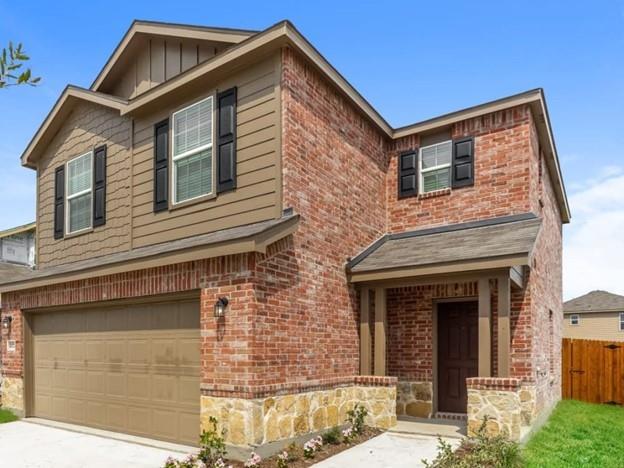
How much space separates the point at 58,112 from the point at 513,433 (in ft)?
37.3

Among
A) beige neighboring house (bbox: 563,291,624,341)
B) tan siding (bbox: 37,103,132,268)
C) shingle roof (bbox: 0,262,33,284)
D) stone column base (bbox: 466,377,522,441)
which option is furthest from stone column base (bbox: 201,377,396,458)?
beige neighboring house (bbox: 563,291,624,341)

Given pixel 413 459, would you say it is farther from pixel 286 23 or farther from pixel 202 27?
pixel 202 27

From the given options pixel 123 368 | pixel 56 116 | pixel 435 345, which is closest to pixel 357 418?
pixel 435 345

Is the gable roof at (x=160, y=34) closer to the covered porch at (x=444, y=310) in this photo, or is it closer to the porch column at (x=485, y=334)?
the covered porch at (x=444, y=310)

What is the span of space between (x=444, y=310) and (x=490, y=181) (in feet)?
8.86

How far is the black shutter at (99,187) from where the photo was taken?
11016mm

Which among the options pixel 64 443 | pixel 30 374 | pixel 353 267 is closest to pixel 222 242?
pixel 353 267

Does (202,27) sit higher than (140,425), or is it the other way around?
(202,27)

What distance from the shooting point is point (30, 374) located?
446 inches

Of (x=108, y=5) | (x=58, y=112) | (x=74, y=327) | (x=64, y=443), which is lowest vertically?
(x=64, y=443)

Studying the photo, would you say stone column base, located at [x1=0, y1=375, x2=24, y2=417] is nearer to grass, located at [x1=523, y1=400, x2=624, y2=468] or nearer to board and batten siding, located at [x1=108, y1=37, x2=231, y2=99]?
board and batten siding, located at [x1=108, y1=37, x2=231, y2=99]

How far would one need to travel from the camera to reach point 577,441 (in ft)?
28.9

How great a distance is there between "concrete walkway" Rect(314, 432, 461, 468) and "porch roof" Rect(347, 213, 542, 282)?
2.59m

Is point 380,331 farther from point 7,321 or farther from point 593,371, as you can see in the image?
point 593,371
